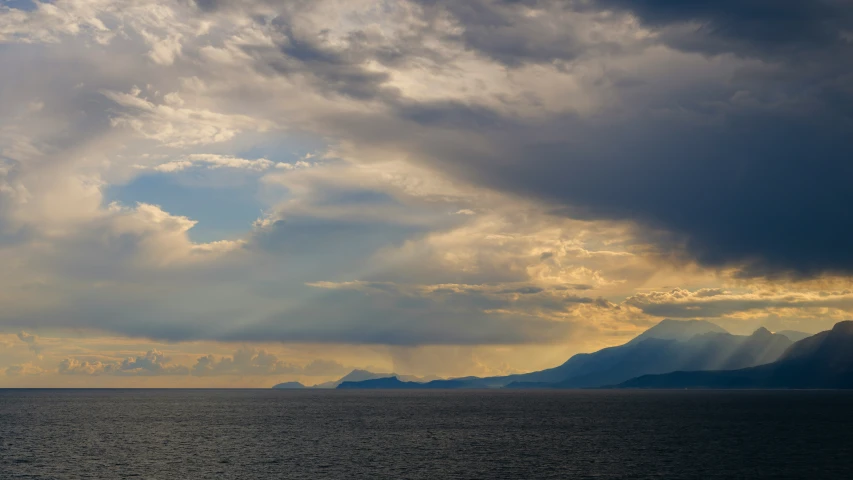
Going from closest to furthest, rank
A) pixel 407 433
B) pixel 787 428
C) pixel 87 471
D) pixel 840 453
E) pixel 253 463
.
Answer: pixel 87 471 → pixel 253 463 → pixel 840 453 → pixel 407 433 → pixel 787 428

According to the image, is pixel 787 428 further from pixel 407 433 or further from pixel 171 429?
pixel 171 429

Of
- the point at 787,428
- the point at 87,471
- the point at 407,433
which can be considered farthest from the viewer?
the point at 787,428

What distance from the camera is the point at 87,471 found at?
345ft

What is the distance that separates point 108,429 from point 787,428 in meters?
186

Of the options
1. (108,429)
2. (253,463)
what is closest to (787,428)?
(253,463)

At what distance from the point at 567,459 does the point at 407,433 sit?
63720mm

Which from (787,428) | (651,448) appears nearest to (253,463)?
(651,448)

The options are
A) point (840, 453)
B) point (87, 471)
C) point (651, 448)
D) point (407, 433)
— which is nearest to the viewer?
point (87, 471)

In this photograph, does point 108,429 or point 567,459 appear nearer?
point 567,459

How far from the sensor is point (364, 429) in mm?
189625

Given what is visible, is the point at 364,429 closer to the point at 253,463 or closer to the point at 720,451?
the point at 253,463

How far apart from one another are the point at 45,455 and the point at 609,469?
99697mm

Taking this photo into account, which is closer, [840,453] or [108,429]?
[840,453]

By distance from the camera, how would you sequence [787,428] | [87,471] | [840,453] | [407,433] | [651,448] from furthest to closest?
Result: 1. [787,428]
2. [407,433]
3. [651,448]
4. [840,453]
5. [87,471]
